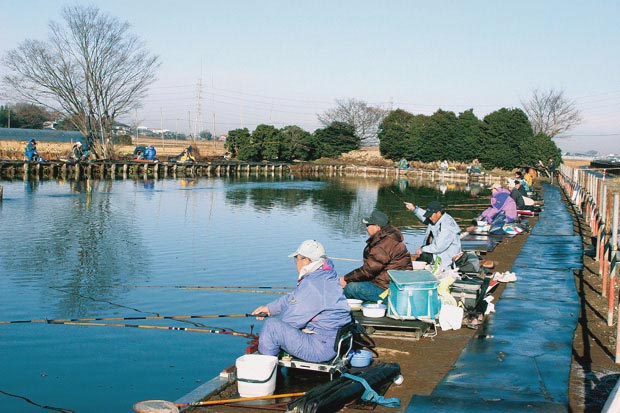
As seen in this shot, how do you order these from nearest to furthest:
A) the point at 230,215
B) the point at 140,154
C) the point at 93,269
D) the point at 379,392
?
the point at 379,392
the point at 93,269
the point at 230,215
the point at 140,154

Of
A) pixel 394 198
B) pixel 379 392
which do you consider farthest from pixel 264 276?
pixel 394 198

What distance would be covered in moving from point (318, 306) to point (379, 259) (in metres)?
3.05

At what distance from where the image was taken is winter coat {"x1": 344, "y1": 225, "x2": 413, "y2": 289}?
10.1 metres

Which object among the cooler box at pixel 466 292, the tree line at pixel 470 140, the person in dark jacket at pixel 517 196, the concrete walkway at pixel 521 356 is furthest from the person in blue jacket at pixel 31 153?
the cooler box at pixel 466 292

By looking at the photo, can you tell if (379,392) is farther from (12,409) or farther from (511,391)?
(12,409)

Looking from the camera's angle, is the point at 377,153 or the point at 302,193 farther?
the point at 377,153

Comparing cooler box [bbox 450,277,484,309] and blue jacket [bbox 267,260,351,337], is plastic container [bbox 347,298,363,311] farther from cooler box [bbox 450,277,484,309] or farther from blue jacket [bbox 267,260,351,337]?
blue jacket [bbox 267,260,351,337]

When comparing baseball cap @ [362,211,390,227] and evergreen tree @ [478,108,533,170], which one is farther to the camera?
evergreen tree @ [478,108,533,170]

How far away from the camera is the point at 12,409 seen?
8.44m

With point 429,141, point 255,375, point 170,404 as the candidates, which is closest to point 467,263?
point 255,375

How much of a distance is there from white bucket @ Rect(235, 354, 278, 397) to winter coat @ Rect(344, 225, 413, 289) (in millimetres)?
3538

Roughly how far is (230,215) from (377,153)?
60416 mm

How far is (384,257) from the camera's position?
10.1m

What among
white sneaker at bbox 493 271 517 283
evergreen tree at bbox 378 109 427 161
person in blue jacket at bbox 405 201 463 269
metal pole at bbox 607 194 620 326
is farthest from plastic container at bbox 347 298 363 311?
evergreen tree at bbox 378 109 427 161
